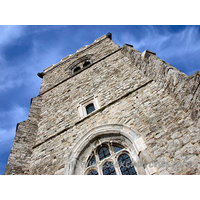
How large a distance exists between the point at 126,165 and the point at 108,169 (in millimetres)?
410

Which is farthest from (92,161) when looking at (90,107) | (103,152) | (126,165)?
(90,107)

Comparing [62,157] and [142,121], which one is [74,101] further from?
[142,121]

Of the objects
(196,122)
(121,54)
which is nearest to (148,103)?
(196,122)

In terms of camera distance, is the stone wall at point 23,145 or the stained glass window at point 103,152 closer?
the stained glass window at point 103,152

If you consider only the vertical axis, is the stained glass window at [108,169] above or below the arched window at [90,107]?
below

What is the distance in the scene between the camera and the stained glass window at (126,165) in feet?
12.9

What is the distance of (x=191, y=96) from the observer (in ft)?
12.5

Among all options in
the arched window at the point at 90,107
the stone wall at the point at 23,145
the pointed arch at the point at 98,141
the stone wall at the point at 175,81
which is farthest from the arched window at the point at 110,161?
the stone wall at the point at 23,145

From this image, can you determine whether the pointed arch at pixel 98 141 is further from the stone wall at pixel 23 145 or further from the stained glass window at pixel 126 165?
the stone wall at pixel 23 145

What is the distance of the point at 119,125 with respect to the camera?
4855 mm

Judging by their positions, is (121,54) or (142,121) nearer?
(142,121)

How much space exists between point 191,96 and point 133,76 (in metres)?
2.80

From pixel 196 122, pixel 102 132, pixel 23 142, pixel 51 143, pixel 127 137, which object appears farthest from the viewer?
pixel 23 142

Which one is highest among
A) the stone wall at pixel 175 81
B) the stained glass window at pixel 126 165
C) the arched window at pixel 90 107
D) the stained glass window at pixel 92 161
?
→ the arched window at pixel 90 107
